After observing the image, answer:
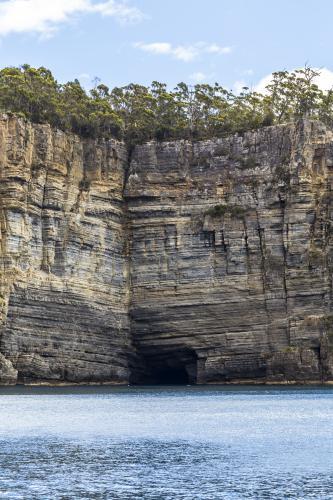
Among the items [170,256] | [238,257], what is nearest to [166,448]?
[238,257]

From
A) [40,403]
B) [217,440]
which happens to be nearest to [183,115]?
[40,403]

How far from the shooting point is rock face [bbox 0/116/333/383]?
101 metres

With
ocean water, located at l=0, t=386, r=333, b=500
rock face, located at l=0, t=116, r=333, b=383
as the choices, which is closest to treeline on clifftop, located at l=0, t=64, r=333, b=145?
rock face, located at l=0, t=116, r=333, b=383

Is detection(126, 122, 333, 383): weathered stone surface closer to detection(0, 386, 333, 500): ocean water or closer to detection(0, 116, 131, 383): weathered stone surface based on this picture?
detection(0, 116, 131, 383): weathered stone surface

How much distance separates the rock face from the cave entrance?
204mm

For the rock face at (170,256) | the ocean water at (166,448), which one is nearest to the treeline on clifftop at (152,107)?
the rock face at (170,256)

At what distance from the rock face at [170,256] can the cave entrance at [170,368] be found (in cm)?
20

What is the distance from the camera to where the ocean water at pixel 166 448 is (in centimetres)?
4044

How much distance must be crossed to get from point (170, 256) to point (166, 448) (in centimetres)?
5646

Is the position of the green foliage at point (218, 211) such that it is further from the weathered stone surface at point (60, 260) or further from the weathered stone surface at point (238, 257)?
the weathered stone surface at point (60, 260)

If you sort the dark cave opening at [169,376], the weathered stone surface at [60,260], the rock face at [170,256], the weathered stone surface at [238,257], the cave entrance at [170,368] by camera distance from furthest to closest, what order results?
the dark cave opening at [169,376]
the cave entrance at [170,368]
the weathered stone surface at [238,257]
the rock face at [170,256]
the weathered stone surface at [60,260]

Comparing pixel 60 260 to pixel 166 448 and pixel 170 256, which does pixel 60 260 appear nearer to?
pixel 170 256

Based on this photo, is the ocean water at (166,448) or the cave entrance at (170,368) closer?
the ocean water at (166,448)

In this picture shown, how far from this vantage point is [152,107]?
119 meters
